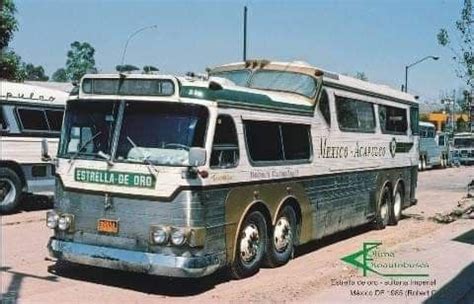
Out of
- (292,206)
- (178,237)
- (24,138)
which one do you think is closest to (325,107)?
(292,206)

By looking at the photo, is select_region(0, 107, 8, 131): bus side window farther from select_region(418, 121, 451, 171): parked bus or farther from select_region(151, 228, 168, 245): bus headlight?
select_region(418, 121, 451, 171): parked bus

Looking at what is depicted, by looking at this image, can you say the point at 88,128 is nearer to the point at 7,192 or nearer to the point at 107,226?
the point at 107,226

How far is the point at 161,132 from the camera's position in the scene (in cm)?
822

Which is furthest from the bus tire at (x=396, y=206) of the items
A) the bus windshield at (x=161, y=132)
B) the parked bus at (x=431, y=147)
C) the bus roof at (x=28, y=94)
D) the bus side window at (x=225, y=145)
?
the parked bus at (x=431, y=147)

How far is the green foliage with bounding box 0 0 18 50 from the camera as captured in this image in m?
20.4

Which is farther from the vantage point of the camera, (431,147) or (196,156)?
(431,147)

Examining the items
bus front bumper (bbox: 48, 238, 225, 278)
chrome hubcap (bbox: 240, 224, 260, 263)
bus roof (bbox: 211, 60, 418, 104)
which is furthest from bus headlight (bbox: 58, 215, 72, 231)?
bus roof (bbox: 211, 60, 418, 104)

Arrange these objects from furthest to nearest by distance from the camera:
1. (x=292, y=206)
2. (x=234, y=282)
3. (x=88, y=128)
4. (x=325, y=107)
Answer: (x=325, y=107)
(x=292, y=206)
(x=234, y=282)
(x=88, y=128)

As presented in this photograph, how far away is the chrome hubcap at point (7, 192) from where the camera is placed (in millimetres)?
15242

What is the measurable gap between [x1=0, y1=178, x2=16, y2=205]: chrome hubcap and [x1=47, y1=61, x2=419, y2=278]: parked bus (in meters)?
6.91

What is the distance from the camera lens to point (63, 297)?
25.7 feet

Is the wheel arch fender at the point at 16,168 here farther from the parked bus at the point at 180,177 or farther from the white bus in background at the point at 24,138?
the parked bus at the point at 180,177

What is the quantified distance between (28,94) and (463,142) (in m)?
46.0
